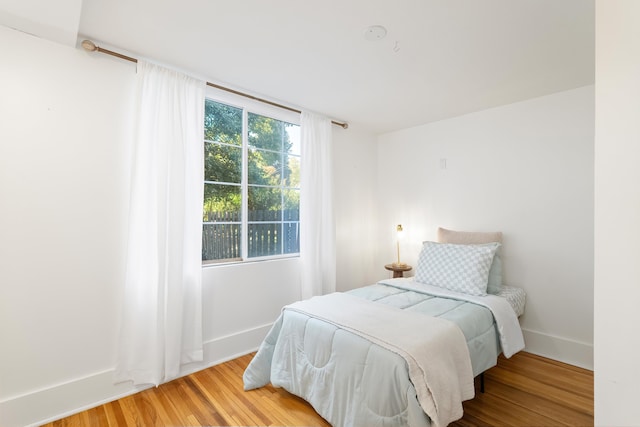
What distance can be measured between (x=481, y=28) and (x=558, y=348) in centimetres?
277

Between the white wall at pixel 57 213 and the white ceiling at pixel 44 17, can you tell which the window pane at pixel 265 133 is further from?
the white ceiling at pixel 44 17

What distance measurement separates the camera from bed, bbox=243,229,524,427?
1447mm

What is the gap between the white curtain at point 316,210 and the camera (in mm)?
3062

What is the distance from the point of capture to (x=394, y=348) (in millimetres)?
1521

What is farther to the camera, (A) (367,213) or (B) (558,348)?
(A) (367,213)

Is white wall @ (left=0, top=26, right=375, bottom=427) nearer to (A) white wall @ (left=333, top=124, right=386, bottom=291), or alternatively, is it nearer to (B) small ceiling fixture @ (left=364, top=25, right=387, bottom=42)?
(B) small ceiling fixture @ (left=364, top=25, right=387, bottom=42)

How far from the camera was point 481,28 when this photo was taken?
5.69 feet

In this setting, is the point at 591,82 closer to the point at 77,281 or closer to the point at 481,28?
the point at 481,28

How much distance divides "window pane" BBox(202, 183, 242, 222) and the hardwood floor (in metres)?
1.30

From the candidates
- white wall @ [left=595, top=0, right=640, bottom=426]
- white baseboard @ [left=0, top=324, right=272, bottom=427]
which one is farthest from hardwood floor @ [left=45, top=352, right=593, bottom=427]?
white wall @ [left=595, top=0, right=640, bottom=426]

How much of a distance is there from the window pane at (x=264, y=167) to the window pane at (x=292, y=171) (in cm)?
8

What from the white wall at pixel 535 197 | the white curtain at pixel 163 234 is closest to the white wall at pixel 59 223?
the white curtain at pixel 163 234

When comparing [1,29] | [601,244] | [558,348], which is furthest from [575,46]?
[1,29]

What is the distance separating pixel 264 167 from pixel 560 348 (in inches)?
127
